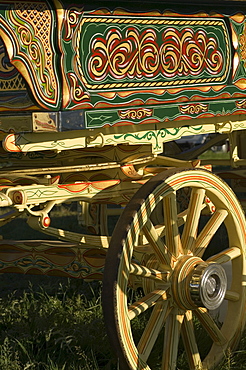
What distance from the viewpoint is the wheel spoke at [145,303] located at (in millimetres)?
3313

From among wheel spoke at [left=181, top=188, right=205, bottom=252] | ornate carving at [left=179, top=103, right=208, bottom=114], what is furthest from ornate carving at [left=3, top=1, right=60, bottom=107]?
wheel spoke at [left=181, top=188, right=205, bottom=252]

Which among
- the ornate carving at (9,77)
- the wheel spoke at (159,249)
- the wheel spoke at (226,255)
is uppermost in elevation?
the ornate carving at (9,77)

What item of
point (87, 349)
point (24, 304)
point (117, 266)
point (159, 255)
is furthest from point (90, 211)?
point (117, 266)

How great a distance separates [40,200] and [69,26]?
802 mm

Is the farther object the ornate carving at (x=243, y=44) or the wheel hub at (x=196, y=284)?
the ornate carving at (x=243, y=44)

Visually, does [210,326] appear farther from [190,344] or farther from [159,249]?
[159,249]

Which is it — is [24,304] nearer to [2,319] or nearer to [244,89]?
[2,319]

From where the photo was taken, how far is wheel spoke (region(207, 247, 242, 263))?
373 cm

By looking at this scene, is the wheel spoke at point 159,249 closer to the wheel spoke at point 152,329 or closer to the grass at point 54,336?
the wheel spoke at point 152,329

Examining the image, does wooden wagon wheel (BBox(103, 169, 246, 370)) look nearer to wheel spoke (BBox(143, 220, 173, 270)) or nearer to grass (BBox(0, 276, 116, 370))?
wheel spoke (BBox(143, 220, 173, 270))

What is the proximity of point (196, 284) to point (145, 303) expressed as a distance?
26 centimetres

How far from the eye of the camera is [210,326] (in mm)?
3738

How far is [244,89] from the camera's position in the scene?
13.1 feet

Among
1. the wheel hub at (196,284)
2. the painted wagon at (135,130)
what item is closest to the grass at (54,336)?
the painted wagon at (135,130)
